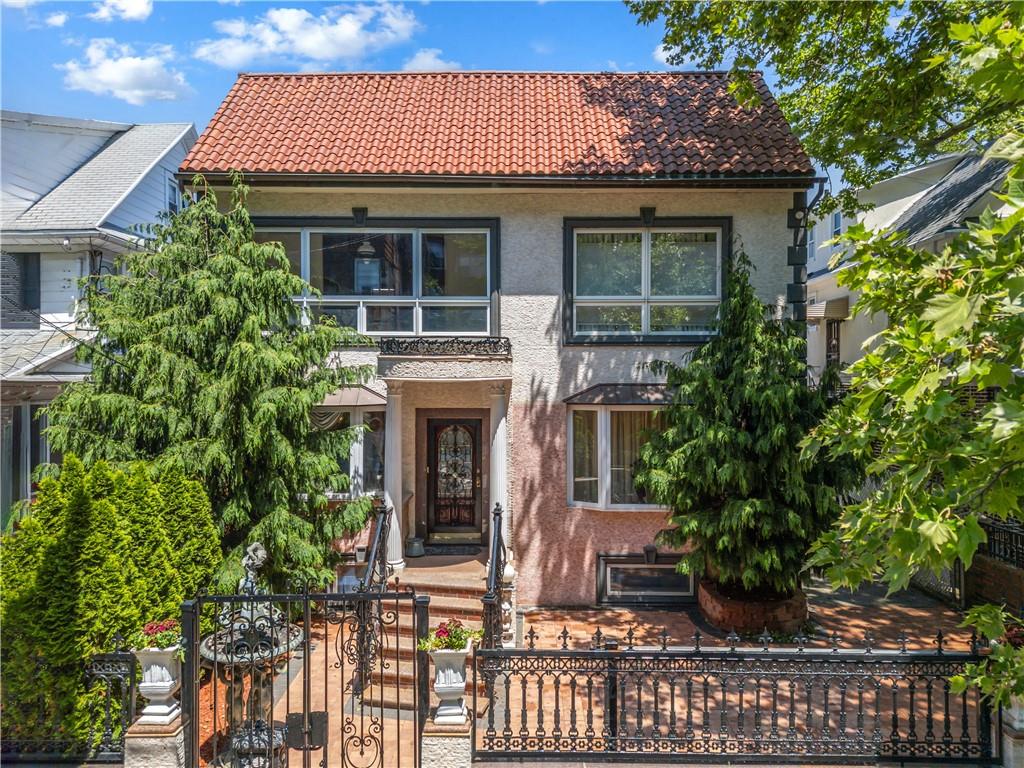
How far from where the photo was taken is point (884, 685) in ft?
24.3

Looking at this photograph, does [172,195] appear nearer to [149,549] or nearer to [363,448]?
[363,448]

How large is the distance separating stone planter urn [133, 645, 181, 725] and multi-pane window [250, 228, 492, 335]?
240 inches

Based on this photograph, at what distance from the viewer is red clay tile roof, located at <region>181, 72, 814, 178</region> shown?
396 inches

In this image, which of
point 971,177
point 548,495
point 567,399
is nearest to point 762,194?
point 567,399

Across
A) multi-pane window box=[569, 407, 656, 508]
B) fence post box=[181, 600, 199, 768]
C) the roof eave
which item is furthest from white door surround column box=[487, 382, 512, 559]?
fence post box=[181, 600, 199, 768]

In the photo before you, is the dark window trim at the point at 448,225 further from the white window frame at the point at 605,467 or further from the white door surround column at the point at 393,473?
the white window frame at the point at 605,467

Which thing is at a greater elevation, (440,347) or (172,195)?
(172,195)

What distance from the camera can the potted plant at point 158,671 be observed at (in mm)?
5498

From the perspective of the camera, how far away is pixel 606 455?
10.2 meters

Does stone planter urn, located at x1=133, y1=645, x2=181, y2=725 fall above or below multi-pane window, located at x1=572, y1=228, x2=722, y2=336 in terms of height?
below

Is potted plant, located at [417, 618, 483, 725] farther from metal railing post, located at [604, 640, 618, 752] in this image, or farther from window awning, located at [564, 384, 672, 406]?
window awning, located at [564, 384, 672, 406]

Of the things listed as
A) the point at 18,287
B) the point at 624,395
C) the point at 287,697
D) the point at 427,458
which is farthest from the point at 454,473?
the point at 18,287

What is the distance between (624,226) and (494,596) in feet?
21.6

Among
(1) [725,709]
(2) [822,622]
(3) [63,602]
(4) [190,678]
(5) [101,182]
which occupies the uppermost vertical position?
(5) [101,182]
